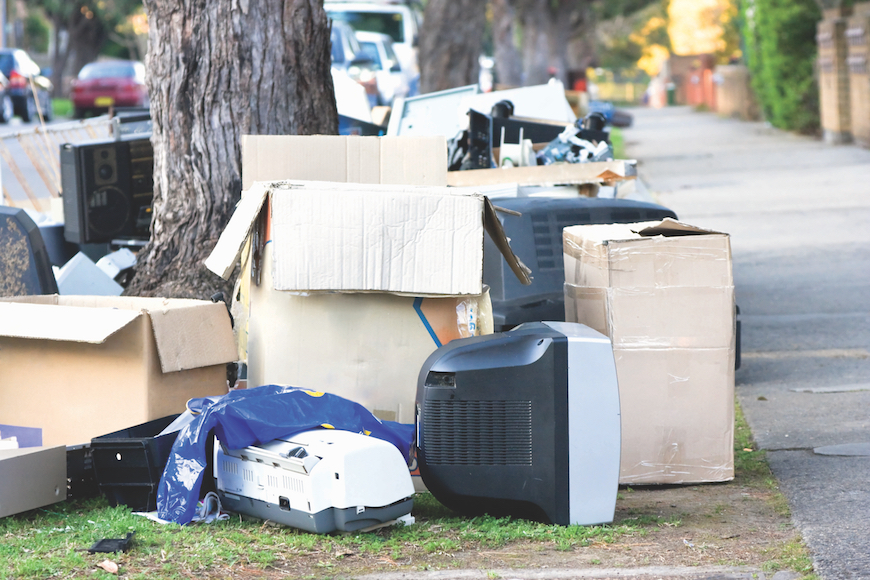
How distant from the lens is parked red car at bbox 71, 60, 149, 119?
87.3 feet

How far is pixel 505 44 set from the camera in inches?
993

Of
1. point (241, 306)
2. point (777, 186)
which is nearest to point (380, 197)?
point (241, 306)

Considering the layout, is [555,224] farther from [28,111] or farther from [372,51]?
[28,111]

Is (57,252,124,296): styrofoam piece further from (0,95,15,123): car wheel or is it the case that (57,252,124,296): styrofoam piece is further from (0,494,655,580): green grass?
(0,95,15,123): car wheel

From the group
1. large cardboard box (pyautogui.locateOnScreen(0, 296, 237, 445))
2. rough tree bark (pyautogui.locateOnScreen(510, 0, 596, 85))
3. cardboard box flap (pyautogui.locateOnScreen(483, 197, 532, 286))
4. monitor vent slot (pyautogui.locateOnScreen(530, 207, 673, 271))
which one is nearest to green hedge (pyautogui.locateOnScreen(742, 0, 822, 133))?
rough tree bark (pyautogui.locateOnScreen(510, 0, 596, 85))

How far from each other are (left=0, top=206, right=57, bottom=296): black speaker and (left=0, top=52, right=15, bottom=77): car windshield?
74.6 feet

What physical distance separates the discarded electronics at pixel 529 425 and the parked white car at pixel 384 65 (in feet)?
38.2

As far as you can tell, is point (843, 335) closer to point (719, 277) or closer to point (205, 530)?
point (719, 277)

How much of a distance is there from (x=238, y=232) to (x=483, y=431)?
1.23 m

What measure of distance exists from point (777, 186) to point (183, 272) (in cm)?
1025

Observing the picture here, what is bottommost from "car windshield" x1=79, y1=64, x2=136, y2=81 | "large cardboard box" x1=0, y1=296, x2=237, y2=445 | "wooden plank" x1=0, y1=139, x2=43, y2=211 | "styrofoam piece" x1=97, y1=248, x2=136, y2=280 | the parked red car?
"large cardboard box" x1=0, y1=296, x2=237, y2=445

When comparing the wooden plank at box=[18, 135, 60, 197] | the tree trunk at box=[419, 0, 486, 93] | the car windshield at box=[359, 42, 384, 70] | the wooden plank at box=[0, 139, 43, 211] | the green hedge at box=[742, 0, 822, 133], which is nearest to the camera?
the wooden plank at box=[0, 139, 43, 211]

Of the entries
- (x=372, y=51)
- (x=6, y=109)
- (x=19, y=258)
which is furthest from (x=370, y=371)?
(x=6, y=109)

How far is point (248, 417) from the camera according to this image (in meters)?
3.27
